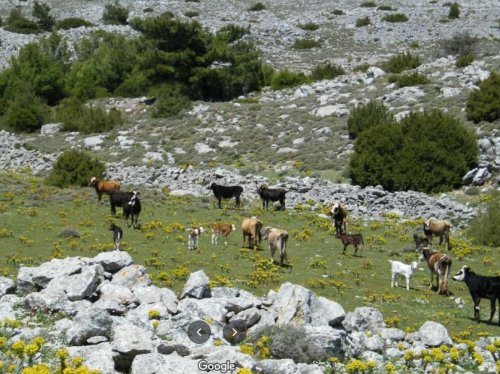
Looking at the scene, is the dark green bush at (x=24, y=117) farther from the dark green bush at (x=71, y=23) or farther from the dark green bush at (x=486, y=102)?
the dark green bush at (x=486, y=102)

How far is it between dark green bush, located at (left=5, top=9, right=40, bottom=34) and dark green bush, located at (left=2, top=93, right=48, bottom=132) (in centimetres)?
3143

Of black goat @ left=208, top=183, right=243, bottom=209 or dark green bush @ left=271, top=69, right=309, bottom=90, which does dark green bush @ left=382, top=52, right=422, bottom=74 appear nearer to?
dark green bush @ left=271, top=69, right=309, bottom=90

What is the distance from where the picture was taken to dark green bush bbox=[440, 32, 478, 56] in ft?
200

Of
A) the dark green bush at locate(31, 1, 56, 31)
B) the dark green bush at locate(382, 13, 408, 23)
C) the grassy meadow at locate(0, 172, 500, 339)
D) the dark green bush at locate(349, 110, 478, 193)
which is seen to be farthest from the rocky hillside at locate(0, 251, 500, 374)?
the dark green bush at locate(31, 1, 56, 31)

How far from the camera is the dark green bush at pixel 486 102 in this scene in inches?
1564

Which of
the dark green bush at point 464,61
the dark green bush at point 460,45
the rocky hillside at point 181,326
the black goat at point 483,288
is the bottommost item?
the black goat at point 483,288

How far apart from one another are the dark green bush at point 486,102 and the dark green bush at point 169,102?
2203 centimetres

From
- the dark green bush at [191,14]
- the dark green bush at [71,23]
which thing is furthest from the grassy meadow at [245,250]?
the dark green bush at [191,14]

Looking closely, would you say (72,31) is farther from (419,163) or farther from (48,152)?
(419,163)

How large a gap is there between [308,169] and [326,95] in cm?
1436

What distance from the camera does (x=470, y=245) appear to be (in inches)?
1005

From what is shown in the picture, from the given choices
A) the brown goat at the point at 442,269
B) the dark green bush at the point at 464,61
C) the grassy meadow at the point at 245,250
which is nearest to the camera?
the grassy meadow at the point at 245,250

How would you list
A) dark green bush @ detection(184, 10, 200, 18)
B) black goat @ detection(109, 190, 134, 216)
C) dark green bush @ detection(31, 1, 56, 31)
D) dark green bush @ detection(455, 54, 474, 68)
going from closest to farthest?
black goat @ detection(109, 190, 134, 216) → dark green bush @ detection(455, 54, 474, 68) → dark green bush @ detection(31, 1, 56, 31) → dark green bush @ detection(184, 10, 200, 18)

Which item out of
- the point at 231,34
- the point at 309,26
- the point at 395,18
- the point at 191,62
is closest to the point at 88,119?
the point at 191,62
